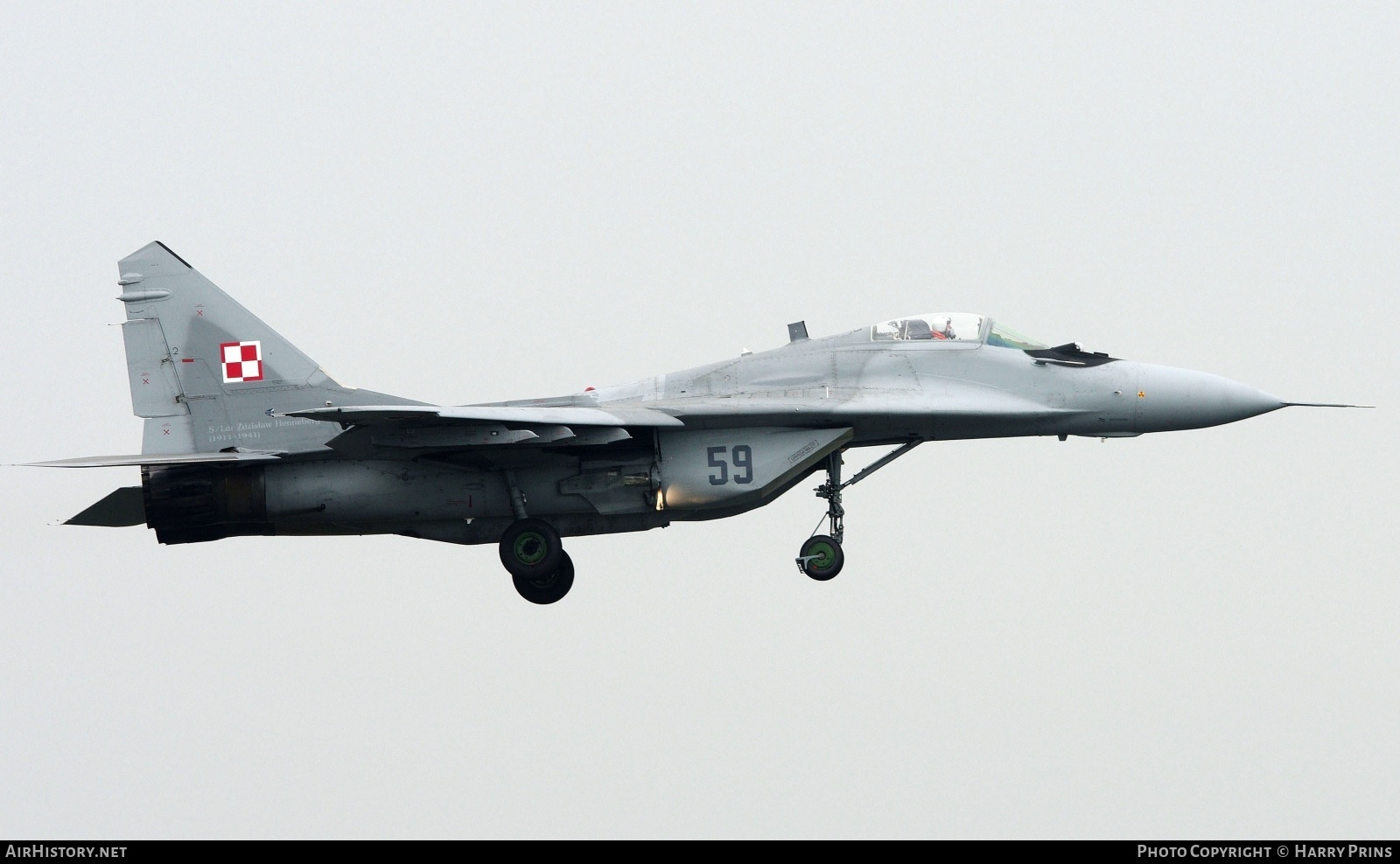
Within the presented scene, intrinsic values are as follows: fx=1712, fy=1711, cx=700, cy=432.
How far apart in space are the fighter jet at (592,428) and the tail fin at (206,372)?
22 millimetres

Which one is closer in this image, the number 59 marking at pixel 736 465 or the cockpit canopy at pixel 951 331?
the number 59 marking at pixel 736 465

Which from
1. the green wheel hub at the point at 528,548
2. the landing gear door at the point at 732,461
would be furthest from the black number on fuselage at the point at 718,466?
the green wheel hub at the point at 528,548

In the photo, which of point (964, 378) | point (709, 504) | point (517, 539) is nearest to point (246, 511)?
point (517, 539)

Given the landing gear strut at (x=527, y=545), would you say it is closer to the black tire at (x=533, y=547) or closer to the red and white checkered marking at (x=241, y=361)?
the black tire at (x=533, y=547)

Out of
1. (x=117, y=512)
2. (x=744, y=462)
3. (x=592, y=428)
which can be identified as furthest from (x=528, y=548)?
(x=117, y=512)

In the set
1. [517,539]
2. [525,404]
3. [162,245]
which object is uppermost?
[162,245]

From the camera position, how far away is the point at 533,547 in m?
18.8

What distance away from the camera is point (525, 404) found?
765 inches

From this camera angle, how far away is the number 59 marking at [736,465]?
18547 millimetres

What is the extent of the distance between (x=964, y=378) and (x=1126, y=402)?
1758 mm

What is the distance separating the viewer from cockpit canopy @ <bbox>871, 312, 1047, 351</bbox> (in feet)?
62.3

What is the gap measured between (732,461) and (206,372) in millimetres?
6070

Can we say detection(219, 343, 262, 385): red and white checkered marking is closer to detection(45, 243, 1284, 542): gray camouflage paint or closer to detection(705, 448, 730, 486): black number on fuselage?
detection(45, 243, 1284, 542): gray camouflage paint

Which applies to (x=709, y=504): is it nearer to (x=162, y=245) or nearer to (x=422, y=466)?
(x=422, y=466)
